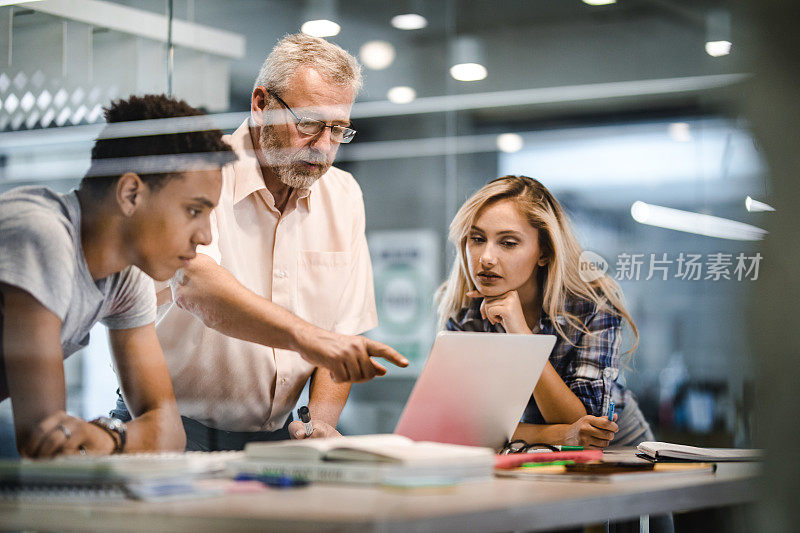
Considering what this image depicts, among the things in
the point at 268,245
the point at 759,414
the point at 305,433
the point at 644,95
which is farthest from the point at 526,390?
the point at 644,95

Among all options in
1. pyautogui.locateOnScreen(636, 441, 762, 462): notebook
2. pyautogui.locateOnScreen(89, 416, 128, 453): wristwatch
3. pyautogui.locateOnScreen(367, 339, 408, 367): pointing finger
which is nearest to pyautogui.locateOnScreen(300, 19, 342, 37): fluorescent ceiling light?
pyautogui.locateOnScreen(367, 339, 408, 367): pointing finger

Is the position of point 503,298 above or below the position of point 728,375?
above

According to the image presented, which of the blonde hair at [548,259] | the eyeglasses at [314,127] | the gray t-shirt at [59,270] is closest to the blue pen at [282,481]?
the gray t-shirt at [59,270]

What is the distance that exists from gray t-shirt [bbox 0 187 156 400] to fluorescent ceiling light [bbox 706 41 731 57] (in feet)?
6.38

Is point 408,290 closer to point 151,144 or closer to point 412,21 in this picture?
point 412,21

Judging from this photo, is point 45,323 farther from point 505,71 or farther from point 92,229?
point 505,71

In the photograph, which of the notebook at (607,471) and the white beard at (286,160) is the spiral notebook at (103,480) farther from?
the white beard at (286,160)

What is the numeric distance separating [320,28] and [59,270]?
1.28 m

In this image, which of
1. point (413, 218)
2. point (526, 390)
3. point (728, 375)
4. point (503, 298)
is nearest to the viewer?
point (526, 390)

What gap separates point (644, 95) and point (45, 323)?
6.60 feet

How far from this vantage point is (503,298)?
278 centimetres

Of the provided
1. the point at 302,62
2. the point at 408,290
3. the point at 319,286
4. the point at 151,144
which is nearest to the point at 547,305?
the point at 408,290

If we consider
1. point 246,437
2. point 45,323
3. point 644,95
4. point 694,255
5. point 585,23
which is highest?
point 585,23

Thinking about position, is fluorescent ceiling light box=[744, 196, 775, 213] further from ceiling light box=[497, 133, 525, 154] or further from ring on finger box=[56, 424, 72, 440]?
ring on finger box=[56, 424, 72, 440]
